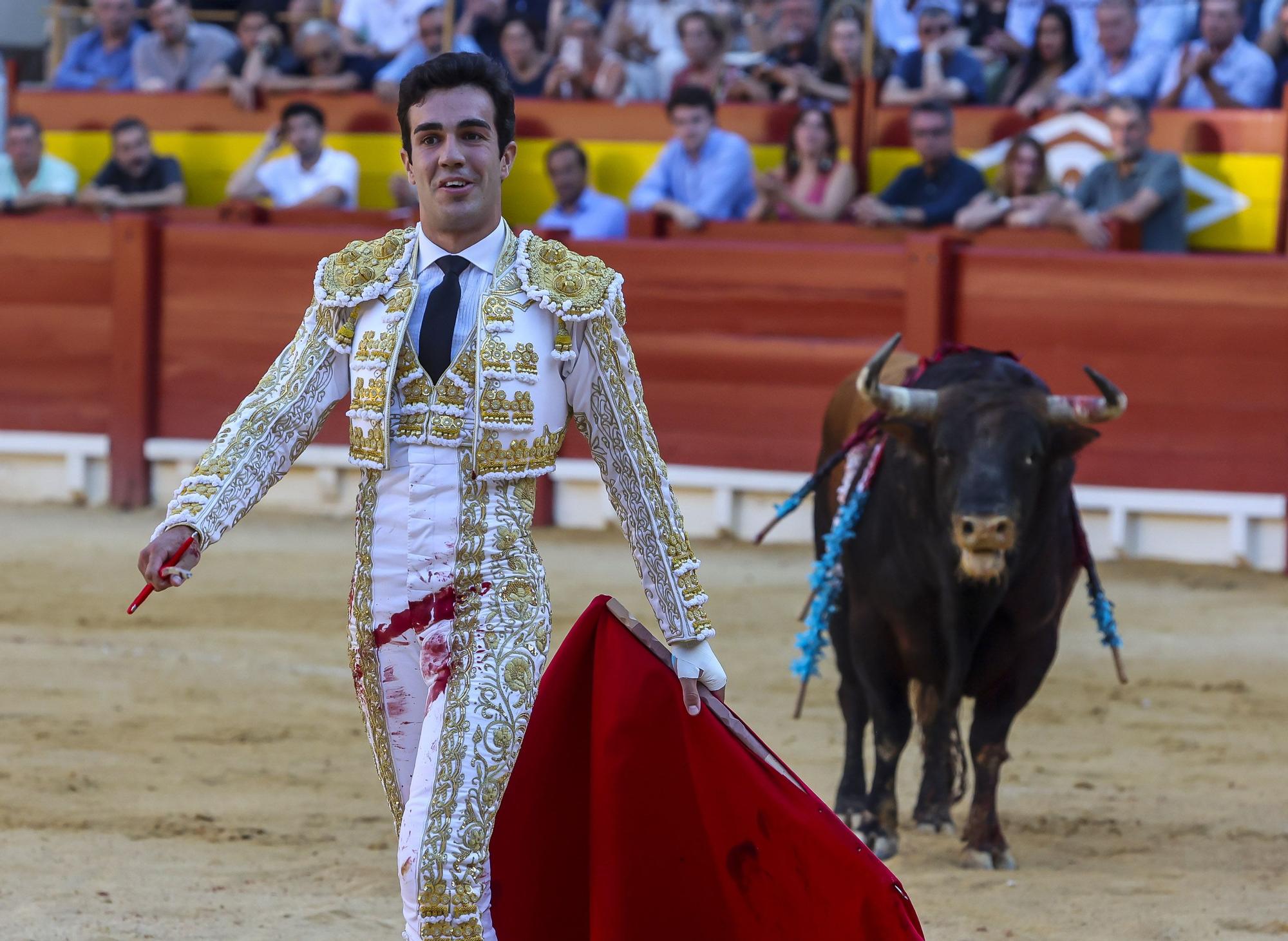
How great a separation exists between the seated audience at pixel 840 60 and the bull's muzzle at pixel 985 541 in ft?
15.9

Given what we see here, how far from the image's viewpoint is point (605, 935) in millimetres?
2398

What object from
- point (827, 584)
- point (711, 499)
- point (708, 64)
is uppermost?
point (708, 64)

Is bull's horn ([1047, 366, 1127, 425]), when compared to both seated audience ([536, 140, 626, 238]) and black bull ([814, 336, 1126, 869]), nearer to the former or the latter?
black bull ([814, 336, 1126, 869])

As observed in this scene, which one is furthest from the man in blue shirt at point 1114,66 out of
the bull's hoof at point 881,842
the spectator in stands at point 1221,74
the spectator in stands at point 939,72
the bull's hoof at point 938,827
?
the bull's hoof at point 881,842

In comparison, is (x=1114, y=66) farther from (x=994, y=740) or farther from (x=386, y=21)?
(x=994, y=740)

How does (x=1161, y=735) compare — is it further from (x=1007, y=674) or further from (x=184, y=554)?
(x=184, y=554)

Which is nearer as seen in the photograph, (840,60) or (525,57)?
(840,60)

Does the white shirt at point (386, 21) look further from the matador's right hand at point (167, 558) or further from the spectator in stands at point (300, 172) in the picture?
the matador's right hand at point (167, 558)

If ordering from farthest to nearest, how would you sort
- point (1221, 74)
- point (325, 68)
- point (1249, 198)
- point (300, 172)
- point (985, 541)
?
point (325, 68) < point (300, 172) < point (1221, 74) < point (1249, 198) < point (985, 541)

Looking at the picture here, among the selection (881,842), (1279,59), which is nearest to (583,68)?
(1279,59)

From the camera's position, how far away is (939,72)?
26.2ft

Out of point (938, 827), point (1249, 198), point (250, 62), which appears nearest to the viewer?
point (938, 827)

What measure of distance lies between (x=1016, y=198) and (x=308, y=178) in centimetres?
330

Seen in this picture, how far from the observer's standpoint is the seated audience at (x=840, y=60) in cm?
819
